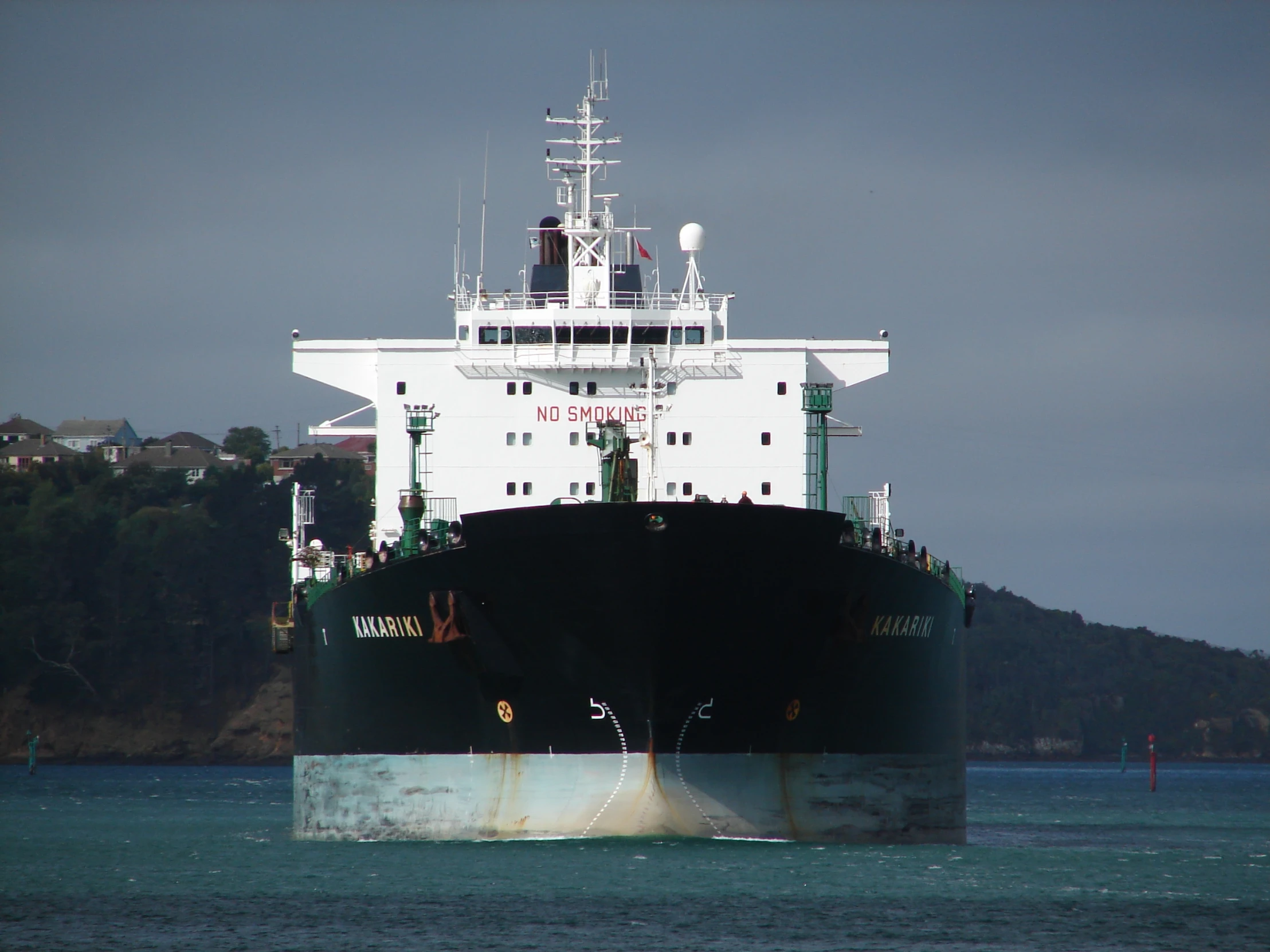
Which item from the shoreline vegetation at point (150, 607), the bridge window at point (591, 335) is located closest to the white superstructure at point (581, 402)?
the bridge window at point (591, 335)

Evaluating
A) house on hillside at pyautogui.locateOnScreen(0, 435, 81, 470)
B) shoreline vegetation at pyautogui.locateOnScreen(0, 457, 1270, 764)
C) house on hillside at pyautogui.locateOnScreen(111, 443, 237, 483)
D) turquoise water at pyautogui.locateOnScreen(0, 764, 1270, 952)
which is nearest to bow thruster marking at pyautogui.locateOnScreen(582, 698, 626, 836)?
turquoise water at pyautogui.locateOnScreen(0, 764, 1270, 952)

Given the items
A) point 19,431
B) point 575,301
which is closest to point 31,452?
point 19,431

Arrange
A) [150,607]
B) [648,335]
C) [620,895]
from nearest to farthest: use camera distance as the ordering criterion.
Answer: [620,895] → [648,335] → [150,607]

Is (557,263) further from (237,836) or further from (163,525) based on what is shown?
(163,525)

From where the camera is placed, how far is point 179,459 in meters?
130

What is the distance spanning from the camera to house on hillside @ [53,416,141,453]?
150 metres

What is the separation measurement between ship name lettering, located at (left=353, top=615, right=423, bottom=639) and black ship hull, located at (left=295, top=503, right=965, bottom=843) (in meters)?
0.04

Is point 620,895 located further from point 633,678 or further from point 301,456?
point 301,456

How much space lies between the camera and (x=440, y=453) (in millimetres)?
32031

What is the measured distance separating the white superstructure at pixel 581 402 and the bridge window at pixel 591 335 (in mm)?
20

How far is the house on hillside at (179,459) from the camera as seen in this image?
402 feet

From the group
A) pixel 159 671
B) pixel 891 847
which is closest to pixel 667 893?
pixel 891 847

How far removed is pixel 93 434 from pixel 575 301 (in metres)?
124

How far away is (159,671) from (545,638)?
246ft
